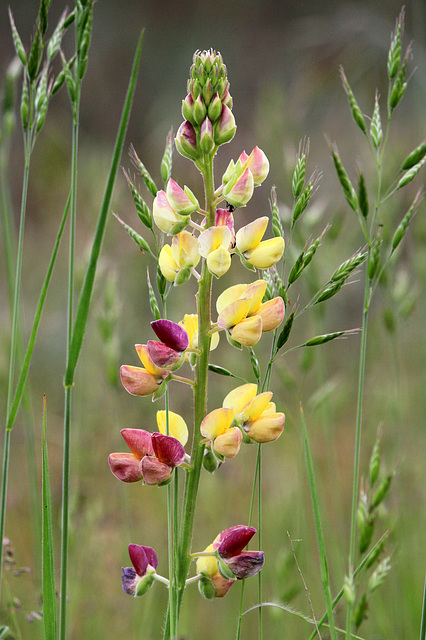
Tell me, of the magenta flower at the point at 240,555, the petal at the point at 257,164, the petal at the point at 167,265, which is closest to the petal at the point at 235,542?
the magenta flower at the point at 240,555

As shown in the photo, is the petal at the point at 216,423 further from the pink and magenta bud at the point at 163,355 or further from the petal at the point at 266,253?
the petal at the point at 266,253

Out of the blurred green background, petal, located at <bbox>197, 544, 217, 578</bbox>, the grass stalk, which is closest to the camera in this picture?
the grass stalk

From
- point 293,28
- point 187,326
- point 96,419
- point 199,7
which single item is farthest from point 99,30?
point 187,326

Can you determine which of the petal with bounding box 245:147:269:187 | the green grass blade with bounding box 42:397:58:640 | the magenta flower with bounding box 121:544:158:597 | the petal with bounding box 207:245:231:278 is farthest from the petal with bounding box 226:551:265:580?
the petal with bounding box 245:147:269:187

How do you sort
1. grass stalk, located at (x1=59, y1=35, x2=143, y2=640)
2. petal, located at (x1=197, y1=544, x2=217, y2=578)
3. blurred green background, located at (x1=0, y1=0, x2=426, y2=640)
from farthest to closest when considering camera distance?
blurred green background, located at (x1=0, y1=0, x2=426, y2=640) < petal, located at (x1=197, y1=544, x2=217, y2=578) < grass stalk, located at (x1=59, y1=35, x2=143, y2=640)

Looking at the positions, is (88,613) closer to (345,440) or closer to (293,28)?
(345,440)

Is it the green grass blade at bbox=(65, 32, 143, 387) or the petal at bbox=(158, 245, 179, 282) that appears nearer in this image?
the green grass blade at bbox=(65, 32, 143, 387)

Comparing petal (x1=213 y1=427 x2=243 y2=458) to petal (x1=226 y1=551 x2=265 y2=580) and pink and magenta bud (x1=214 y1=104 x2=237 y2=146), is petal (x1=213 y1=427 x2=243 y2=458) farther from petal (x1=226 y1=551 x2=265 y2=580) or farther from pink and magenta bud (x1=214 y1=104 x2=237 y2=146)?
pink and magenta bud (x1=214 y1=104 x2=237 y2=146)

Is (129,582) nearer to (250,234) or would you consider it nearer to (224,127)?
(250,234)
